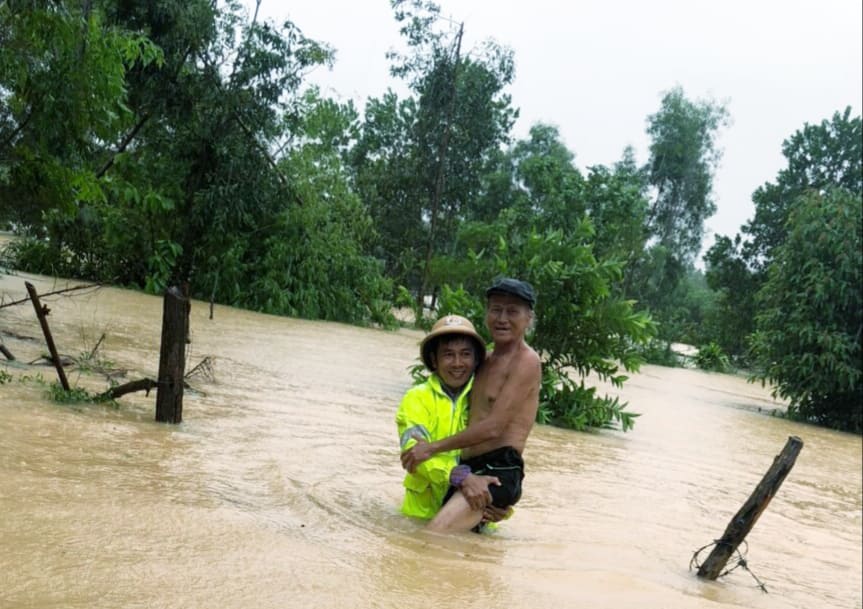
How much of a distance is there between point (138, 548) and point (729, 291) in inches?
1545

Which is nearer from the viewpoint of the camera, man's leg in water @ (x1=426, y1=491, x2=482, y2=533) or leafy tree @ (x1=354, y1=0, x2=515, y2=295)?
man's leg in water @ (x1=426, y1=491, x2=482, y2=533)

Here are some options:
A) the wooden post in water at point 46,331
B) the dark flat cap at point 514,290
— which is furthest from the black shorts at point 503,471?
the wooden post in water at point 46,331

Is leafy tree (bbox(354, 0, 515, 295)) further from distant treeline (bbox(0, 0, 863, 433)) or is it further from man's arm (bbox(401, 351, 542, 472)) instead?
man's arm (bbox(401, 351, 542, 472))

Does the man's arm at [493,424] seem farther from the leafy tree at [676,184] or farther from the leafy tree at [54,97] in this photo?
the leafy tree at [676,184]

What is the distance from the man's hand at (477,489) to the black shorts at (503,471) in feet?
0.17

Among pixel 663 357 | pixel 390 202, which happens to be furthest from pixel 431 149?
pixel 663 357

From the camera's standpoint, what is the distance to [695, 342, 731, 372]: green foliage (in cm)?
3819

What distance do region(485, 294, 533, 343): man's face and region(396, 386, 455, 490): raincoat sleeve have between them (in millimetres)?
499

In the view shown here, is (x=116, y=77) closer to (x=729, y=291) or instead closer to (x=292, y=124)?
(x=292, y=124)

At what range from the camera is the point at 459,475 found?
495 centimetres

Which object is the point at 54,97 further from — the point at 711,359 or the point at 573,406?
the point at 711,359

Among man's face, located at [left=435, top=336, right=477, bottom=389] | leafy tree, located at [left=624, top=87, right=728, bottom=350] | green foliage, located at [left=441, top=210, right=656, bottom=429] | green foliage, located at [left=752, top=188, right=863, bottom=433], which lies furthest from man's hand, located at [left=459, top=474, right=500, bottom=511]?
leafy tree, located at [left=624, top=87, right=728, bottom=350]

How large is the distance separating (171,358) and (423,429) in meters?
2.44

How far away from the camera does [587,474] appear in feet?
28.8
